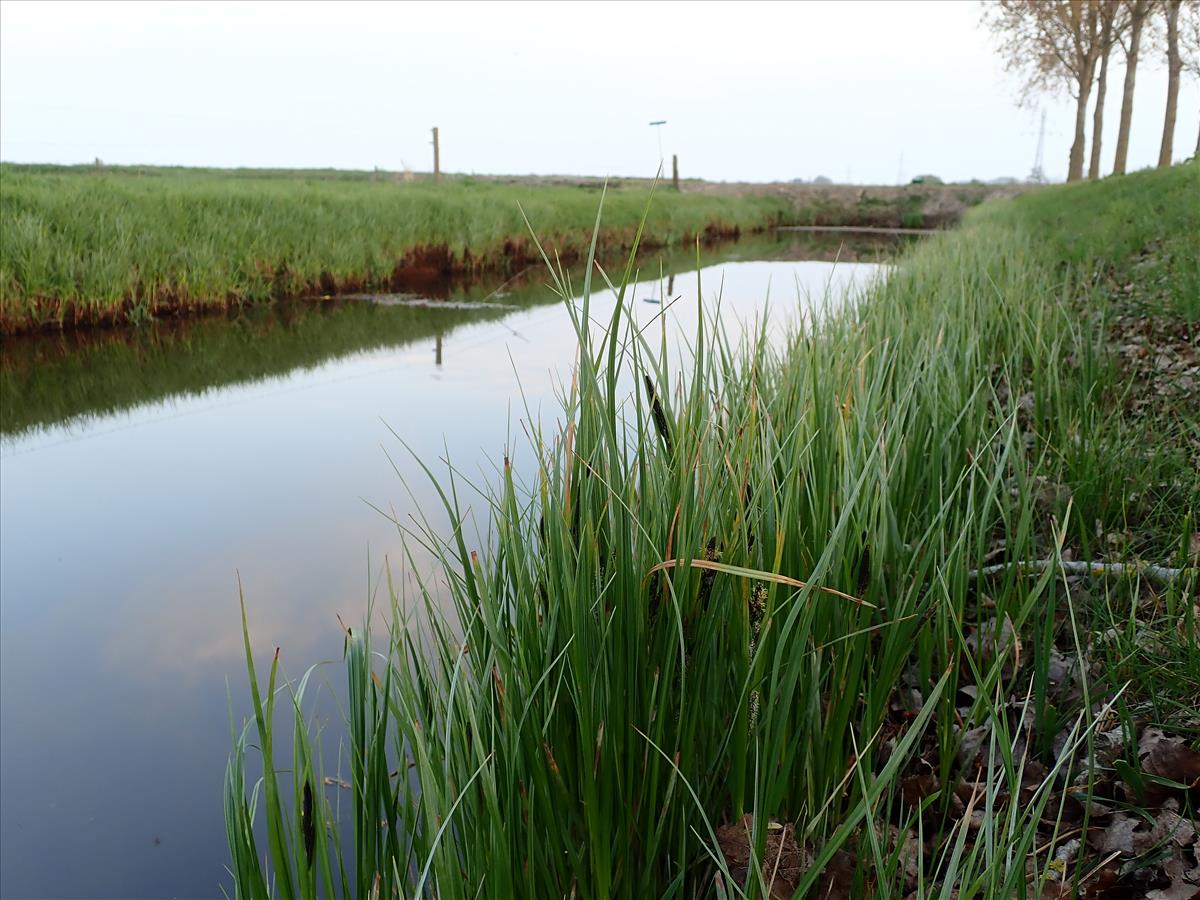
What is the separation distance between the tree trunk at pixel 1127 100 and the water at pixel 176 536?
11.3 m

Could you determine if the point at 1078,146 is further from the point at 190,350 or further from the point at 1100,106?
the point at 190,350

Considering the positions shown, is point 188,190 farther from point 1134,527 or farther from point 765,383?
point 1134,527

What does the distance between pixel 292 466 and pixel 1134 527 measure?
407 centimetres

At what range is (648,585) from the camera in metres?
1.35

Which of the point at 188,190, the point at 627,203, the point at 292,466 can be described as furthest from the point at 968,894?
the point at 627,203

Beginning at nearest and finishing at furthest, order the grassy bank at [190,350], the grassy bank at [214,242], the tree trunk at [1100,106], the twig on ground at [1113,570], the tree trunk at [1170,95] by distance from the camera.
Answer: the twig on ground at [1113,570] < the grassy bank at [190,350] < the grassy bank at [214,242] < the tree trunk at [1170,95] < the tree trunk at [1100,106]

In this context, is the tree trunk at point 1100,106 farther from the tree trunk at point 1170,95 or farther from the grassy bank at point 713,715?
the grassy bank at point 713,715

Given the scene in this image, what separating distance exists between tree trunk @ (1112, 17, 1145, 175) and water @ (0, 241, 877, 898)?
1126 centimetres

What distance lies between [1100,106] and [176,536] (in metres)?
20.7

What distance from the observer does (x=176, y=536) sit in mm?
3908

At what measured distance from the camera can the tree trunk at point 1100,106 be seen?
17.7 metres

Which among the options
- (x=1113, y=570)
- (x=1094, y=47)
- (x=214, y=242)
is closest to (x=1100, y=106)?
(x=1094, y=47)

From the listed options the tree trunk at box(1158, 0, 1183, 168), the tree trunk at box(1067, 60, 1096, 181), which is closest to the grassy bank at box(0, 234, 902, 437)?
the tree trunk at box(1158, 0, 1183, 168)

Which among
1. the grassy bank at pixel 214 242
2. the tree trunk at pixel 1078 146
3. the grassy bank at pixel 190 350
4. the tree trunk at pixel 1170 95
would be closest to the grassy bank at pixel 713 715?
the grassy bank at pixel 214 242
